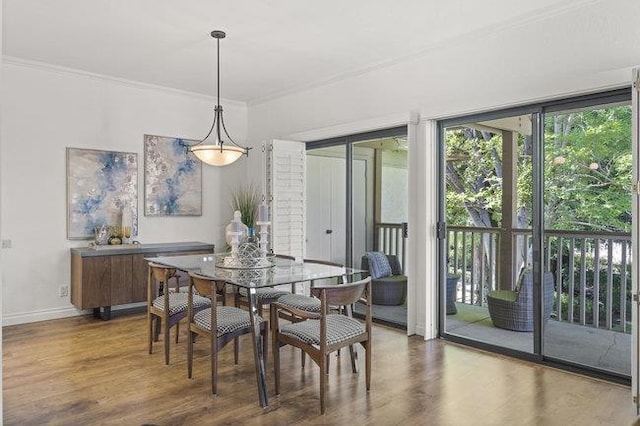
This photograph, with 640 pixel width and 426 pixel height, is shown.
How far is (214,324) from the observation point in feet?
10.2

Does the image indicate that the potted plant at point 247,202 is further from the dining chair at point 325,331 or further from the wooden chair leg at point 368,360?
the wooden chair leg at point 368,360

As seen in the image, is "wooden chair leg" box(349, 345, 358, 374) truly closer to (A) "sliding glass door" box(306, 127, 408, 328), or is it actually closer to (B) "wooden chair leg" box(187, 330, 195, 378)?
(B) "wooden chair leg" box(187, 330, 195, 378)

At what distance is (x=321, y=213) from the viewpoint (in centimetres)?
580

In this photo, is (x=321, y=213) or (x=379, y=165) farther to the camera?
(x=321, y=213)

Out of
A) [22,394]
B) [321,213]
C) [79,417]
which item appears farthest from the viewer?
[321,213]

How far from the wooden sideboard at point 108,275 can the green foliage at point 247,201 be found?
1.26 metres

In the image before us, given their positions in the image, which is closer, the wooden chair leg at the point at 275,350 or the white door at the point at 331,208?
the wooden chair leg at the point at 275,350

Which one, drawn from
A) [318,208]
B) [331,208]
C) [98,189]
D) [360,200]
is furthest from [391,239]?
[98,189]

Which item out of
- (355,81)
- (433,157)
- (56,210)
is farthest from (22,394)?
(355,81)

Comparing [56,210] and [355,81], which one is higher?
[355,81]

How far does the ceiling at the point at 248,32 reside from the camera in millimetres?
3475

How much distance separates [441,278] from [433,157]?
1.16 m

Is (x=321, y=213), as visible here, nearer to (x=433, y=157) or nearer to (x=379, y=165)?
(x=379, y=165)

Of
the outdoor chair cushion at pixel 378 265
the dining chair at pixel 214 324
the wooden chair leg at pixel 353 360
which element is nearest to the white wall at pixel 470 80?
the outdoor chair cushion at pixel 378 265
